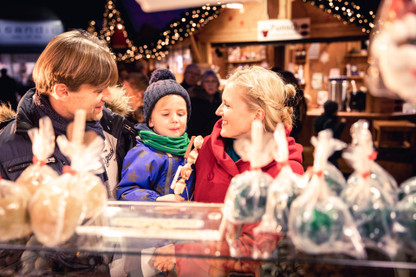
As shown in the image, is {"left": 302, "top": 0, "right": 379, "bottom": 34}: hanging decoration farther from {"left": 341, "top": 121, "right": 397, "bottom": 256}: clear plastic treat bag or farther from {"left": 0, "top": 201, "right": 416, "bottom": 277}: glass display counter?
{"left": 341, "top": 121, "right": 397, "bottom": 256}: clear plastic treat bag

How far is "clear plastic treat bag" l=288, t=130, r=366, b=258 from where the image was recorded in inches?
38.6

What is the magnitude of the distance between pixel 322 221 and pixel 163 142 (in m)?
1.21

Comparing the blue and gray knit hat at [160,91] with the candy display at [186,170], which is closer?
the candy display at [186,170]

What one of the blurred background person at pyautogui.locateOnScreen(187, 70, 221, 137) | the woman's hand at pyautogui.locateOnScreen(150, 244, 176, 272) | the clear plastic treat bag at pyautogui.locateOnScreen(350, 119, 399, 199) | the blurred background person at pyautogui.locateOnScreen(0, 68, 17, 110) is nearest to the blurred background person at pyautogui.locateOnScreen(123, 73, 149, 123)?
the blurred background person at pyautogui.locateOnScreen(187, 70, 221, 137)

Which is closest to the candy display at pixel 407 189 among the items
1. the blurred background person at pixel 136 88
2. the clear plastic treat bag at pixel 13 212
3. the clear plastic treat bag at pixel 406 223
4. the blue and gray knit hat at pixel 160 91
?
the clear plastic treat bag at pixel 406 223

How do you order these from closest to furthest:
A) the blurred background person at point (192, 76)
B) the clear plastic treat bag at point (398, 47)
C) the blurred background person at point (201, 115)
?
1. the clear plastic treat bag at point (398, 47)
2. the blurred background person at point (201, 115)
3. the blurred background person at point (192, 76)

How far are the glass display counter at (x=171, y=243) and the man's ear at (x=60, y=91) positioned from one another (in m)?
0.56

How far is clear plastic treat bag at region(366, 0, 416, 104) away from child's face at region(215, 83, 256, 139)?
2.97ft

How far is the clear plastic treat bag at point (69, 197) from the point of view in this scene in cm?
108

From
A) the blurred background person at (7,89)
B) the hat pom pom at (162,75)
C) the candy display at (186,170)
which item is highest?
the hat pom pom at (162,75)

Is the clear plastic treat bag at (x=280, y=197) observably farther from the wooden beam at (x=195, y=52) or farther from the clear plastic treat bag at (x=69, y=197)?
the wooden beam at (x=195, y=52)

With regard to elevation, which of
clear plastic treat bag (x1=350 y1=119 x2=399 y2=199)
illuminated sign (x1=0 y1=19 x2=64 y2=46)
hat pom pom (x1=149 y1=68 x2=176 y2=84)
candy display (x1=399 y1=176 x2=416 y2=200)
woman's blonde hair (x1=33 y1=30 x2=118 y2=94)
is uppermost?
illuminated sign (x1=0 y1=19 x2=64 y2=46)

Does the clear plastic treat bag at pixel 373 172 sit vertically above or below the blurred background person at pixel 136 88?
above

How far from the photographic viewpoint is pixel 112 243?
1142mm
